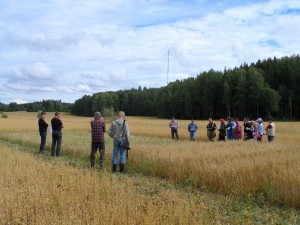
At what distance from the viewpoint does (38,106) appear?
6289 inches

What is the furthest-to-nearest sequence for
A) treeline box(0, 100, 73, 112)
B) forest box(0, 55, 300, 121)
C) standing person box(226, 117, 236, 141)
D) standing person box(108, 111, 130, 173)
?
treeline box(0, 100, 73, 112) < forest box(0, 55, 300, 121) < standing person box(226, 117, 236, 141) < standing person box(108, 111, 130, 173)

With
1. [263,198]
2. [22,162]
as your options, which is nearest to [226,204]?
[263,198]

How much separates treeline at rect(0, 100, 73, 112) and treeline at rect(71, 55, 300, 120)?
7251 cm

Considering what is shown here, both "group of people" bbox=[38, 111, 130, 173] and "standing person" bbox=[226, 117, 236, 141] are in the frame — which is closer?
"group of people" bbox=[38, 111, 130, 173]

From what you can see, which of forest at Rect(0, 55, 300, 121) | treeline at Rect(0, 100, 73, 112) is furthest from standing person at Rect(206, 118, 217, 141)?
treeline at Rect(0, 100, 73, 112)

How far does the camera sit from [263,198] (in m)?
7.84

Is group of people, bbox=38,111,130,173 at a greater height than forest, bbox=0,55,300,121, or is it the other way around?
forest, bbox=0,55,300,121

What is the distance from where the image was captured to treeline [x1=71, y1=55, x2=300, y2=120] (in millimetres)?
69625

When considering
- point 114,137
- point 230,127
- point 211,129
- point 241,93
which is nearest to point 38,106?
point 241,93

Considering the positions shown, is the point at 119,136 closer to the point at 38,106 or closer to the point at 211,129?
the point at 211,129

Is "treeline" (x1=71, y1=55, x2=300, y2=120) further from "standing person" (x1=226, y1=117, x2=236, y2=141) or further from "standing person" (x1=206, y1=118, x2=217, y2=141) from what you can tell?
"standing person" (x1=226, y1=117, x2=236, y2=141)

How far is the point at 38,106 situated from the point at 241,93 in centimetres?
11025

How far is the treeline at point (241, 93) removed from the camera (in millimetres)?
69625

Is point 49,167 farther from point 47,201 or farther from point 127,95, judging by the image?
point 127,95
